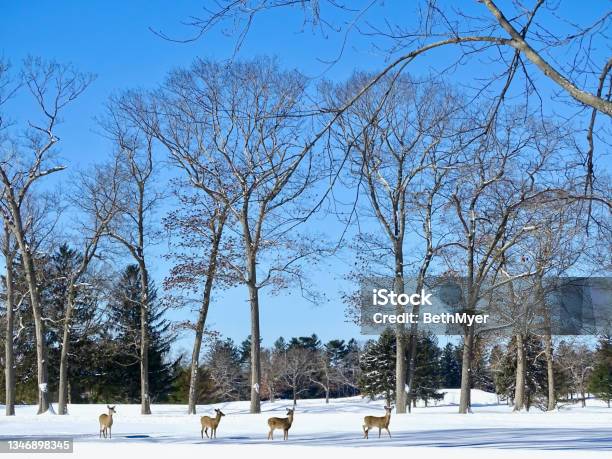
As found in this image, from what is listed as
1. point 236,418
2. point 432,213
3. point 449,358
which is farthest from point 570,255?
point 449,358

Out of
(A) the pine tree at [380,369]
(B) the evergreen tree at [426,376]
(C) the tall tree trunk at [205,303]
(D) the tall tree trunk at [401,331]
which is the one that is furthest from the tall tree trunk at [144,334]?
(B) the evergreen tree at [426,376]

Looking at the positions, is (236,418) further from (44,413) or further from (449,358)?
(449,358)

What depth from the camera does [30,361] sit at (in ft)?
163

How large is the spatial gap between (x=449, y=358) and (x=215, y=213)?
67874 millimetres

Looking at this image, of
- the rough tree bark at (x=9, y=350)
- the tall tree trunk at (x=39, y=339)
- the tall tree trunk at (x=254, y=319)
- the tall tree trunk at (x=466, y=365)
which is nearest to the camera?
the tall tree trunk at (x=466, y=365)

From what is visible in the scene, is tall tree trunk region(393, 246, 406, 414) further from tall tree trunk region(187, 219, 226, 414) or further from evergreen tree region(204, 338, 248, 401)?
evergreen tree region(204, 338, 248, 401)

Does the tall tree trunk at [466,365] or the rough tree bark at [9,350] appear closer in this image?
the tall tree trunk at [466,365]

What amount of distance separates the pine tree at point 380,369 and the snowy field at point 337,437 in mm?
25673

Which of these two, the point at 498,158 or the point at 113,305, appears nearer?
the point at 498,158

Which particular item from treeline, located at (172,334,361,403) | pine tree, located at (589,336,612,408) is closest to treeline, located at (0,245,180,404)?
treeline, located at (172,334,361,403)

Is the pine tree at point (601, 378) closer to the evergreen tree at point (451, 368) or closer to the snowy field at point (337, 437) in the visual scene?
the evergreen tree at point (451, 368)

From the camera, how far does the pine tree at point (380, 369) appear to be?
48.9 m

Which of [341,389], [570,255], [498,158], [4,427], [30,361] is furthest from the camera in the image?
[341,389]

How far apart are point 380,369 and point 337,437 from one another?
34449mm
